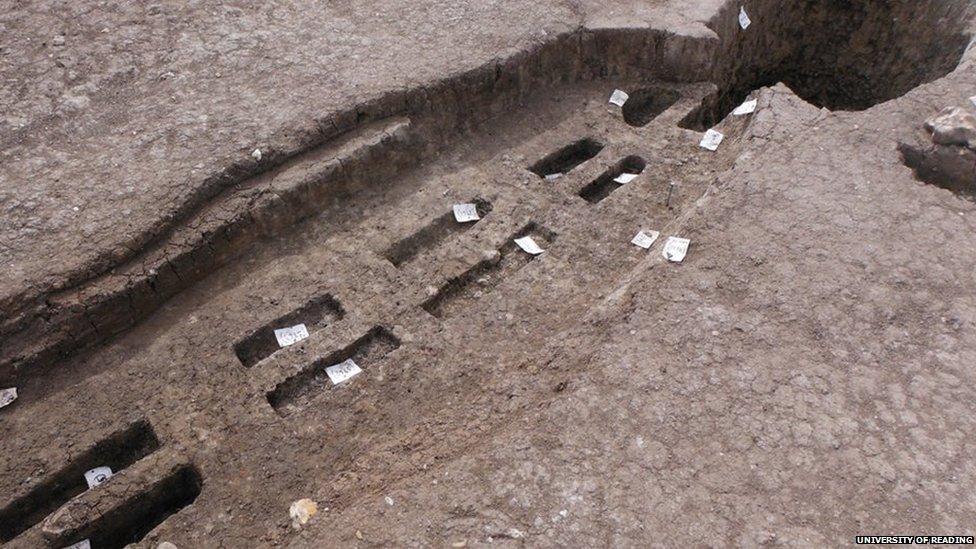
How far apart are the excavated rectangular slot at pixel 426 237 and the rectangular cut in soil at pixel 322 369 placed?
1.69ft

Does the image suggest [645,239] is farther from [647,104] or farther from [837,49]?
[837,49]

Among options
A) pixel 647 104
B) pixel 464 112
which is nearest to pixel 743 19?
pixel 647 104

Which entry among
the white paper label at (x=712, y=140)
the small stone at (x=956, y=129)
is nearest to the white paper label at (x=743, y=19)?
the white paper label at (x=712, y=140)

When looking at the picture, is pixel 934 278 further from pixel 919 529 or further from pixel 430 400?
pixel 430 400

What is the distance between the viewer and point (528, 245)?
3.54m

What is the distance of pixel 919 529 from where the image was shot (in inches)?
80.6

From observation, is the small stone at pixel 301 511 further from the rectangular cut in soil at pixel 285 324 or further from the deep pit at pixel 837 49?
the deep pit at pixel 837 49

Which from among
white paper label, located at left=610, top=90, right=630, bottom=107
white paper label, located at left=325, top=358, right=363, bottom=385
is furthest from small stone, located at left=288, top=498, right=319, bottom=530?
white paper label, located at left=610, top=90, right=630, bottom=107

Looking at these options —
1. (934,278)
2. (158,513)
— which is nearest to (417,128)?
Answer: (158,513)

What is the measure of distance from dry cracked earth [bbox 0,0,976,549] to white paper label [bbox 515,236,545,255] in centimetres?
2

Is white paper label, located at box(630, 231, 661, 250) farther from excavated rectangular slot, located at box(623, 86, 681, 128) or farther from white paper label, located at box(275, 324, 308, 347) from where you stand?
white paper label, located at box(275, 324, 308, 347)

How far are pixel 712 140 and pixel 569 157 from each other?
0.84 meters

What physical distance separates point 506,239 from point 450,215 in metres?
0.36

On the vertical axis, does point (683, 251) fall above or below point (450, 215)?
above
